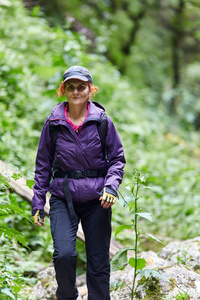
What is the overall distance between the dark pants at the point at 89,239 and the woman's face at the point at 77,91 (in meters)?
0.86

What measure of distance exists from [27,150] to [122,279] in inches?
132

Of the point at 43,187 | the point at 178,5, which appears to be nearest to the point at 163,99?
the point at 178,5

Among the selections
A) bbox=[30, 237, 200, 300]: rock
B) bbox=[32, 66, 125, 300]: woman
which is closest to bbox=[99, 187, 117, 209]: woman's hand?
bbox=[32, 66, 125, 300]: woman

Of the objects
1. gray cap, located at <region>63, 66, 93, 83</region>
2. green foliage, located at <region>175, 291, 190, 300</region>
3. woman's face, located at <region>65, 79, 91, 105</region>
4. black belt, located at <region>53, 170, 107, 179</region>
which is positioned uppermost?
gray cap, located at <region>63, 66, 93, 83</region>

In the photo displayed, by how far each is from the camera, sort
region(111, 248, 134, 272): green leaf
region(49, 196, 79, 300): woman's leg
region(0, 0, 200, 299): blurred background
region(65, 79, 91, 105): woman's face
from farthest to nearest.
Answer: region(0, 0, 200, 299): blurred background
region(111, 248, 134, 272): green leaf
region(65, 79, 91, 105): woman's face
region(49, 196, 79, 300): woman's leg

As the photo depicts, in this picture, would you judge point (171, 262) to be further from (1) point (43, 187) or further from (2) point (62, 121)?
A: (2) point (62, 121)

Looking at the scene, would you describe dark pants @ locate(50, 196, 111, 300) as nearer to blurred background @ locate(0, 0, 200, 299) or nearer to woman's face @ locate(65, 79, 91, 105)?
blurred background @ locate(0, 0, 200, 299)

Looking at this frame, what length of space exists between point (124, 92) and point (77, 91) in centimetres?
858

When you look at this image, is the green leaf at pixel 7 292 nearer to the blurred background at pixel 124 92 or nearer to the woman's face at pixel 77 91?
the blurred background at pixel 124 92

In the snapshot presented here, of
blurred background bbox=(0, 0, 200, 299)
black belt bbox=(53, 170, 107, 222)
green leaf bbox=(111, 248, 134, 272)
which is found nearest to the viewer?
black belt bbox=(53, 170, 107, 222)

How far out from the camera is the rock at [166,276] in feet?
11.9

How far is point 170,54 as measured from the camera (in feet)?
58.0

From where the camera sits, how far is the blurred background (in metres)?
6.24

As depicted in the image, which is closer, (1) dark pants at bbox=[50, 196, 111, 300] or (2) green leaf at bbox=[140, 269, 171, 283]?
(1) dark pants at bbox=[50, 196, 111, 300]
